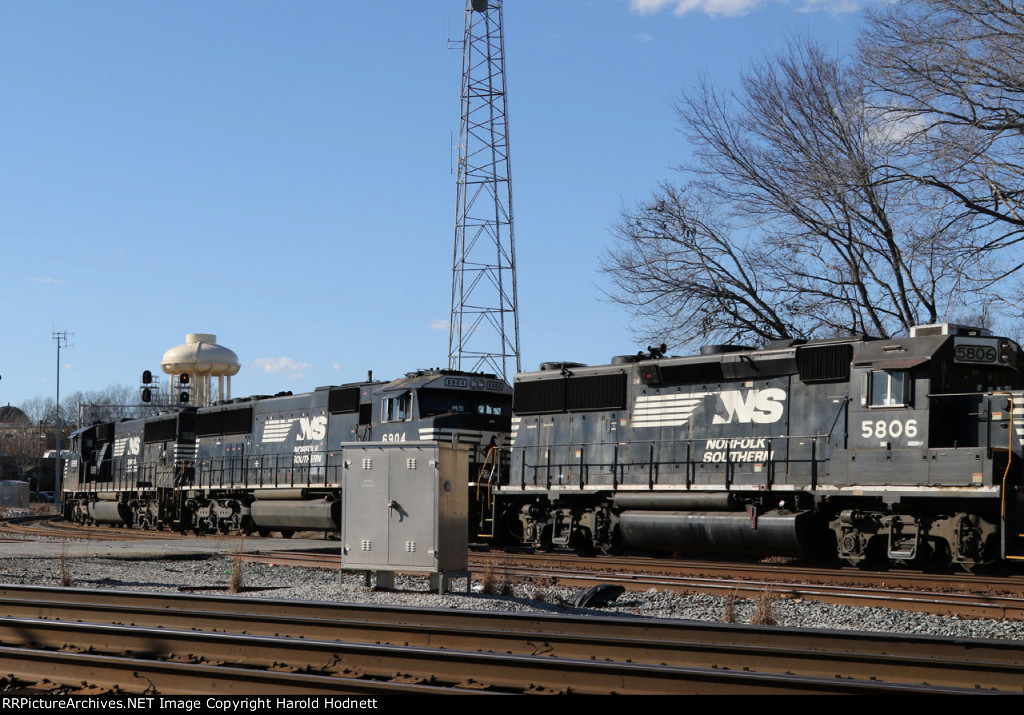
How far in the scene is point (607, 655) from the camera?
8523mm

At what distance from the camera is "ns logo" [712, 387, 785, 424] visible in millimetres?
19078

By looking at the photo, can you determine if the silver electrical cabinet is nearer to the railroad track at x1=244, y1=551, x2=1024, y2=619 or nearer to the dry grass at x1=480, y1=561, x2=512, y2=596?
the dry grass at x1=480, y1=561, x2=512, y2=596

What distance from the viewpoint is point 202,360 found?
69.2 metres

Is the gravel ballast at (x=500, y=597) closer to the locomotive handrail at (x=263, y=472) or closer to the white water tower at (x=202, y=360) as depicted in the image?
the locomotive handrail at (x=263, y=472)

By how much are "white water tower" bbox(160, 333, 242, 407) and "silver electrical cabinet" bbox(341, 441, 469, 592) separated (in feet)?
187

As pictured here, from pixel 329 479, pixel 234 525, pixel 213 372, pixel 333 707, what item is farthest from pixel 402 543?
pixel 213 372

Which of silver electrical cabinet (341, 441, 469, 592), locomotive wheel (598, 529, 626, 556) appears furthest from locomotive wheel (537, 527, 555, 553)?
silver electrical cabinet (341, 441, 469, 592)

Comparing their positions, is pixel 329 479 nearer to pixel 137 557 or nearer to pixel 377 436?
pixel 377 436

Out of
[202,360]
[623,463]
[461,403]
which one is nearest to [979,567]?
[623,463]

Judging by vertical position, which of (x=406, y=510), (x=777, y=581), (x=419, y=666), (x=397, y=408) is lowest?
(x=777, y=581)

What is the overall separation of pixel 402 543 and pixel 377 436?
11775 mm

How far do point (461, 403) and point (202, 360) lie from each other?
47.8 metres

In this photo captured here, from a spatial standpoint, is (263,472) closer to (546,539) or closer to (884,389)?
(546,539)

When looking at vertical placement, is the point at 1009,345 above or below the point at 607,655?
above
